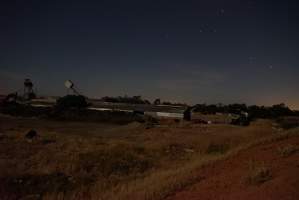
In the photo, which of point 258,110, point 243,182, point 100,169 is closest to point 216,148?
point 100,169

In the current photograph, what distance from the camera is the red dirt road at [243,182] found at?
6.64m

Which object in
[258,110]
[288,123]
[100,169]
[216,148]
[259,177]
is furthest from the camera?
[258,110]

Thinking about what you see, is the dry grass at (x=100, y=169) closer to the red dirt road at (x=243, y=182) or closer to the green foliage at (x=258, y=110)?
the red dirt road at (x=243, y=182)

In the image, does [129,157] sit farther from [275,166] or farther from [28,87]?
[28,87]

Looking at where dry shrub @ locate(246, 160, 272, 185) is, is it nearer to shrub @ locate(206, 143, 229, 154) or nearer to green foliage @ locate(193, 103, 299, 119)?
shrub @ locate(206, 143, 229, 154)

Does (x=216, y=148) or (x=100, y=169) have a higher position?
(x=216, y=148)

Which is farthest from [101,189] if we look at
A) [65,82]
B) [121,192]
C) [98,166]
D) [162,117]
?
[65,82]

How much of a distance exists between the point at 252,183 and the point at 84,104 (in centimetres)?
6644

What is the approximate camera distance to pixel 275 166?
9266mm

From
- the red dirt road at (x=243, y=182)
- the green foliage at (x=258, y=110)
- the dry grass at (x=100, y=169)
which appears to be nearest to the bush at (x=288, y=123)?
the green foliage at (x=258, y=110)

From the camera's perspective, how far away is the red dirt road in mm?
6645

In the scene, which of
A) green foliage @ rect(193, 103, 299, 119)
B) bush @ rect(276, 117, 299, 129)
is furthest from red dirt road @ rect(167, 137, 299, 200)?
green foliage @ rect(193, 103, 299, 119)

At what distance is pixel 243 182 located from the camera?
26.5 feet

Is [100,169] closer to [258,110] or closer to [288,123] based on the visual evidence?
[288,123]
